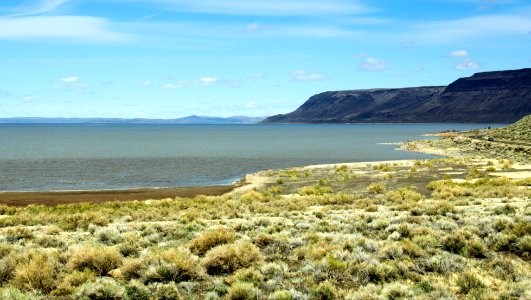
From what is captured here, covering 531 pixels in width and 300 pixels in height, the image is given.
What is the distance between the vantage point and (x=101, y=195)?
1454 inches

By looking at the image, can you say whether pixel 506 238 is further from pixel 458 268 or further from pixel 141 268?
pixel 141 268

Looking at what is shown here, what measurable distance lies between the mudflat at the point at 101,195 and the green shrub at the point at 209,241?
2134cm

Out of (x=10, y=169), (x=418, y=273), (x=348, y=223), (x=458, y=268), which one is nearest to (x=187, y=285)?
(x=418, y=273)

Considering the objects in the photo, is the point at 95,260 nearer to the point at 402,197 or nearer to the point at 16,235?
the point at 16,235

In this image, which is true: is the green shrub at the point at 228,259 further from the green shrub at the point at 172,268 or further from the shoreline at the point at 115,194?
the shoreline at the point at 115,194

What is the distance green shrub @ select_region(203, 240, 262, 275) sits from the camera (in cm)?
1172

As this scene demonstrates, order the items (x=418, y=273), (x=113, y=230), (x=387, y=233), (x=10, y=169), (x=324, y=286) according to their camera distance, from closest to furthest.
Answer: (x=324, y=286)
(x=418, y=273)
(x=387, y=233)
(x=113, y=230)
(x=10, y=169)

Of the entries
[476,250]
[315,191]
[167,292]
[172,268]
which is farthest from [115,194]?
[476,250]

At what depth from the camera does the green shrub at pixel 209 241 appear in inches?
526

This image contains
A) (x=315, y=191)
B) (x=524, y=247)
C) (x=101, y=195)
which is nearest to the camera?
(x=524, y=247)

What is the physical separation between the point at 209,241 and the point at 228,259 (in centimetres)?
178

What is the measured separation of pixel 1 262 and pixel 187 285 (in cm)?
447

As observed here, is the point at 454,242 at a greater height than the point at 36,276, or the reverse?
the point at 36,276

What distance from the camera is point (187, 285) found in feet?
34.4
